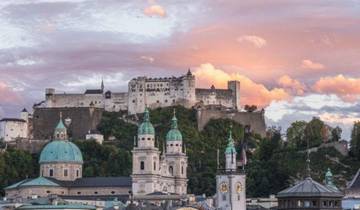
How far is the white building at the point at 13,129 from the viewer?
142 metres

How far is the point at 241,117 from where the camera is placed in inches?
5655

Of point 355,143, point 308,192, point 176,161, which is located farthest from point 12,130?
point 308,192

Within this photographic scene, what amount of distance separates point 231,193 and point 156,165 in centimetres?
1103

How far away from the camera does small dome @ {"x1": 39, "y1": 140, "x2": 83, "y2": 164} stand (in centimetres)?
11125

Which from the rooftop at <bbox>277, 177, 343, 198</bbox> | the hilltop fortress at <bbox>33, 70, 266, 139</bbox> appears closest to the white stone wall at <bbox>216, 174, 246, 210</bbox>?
the hilltop fortress at <bbox>33, 70, 266, 139</bbox>

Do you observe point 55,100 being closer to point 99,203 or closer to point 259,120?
point 259,120

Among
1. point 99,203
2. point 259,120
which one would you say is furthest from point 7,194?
point 259,120

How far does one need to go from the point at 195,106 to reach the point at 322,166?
35.1 meters

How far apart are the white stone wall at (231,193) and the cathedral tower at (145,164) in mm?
7784

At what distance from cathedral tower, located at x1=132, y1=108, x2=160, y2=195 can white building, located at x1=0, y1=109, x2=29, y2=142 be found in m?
39.4

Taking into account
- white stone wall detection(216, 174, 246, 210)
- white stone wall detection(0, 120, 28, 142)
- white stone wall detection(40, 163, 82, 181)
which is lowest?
white stone wall detection(216, 174, 246, 210)

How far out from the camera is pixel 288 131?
13288cm

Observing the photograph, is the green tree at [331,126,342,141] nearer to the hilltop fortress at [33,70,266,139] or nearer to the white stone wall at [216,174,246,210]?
the hilltop fortress at [33,70,266,139]

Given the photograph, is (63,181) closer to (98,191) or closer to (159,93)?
(98,191)
